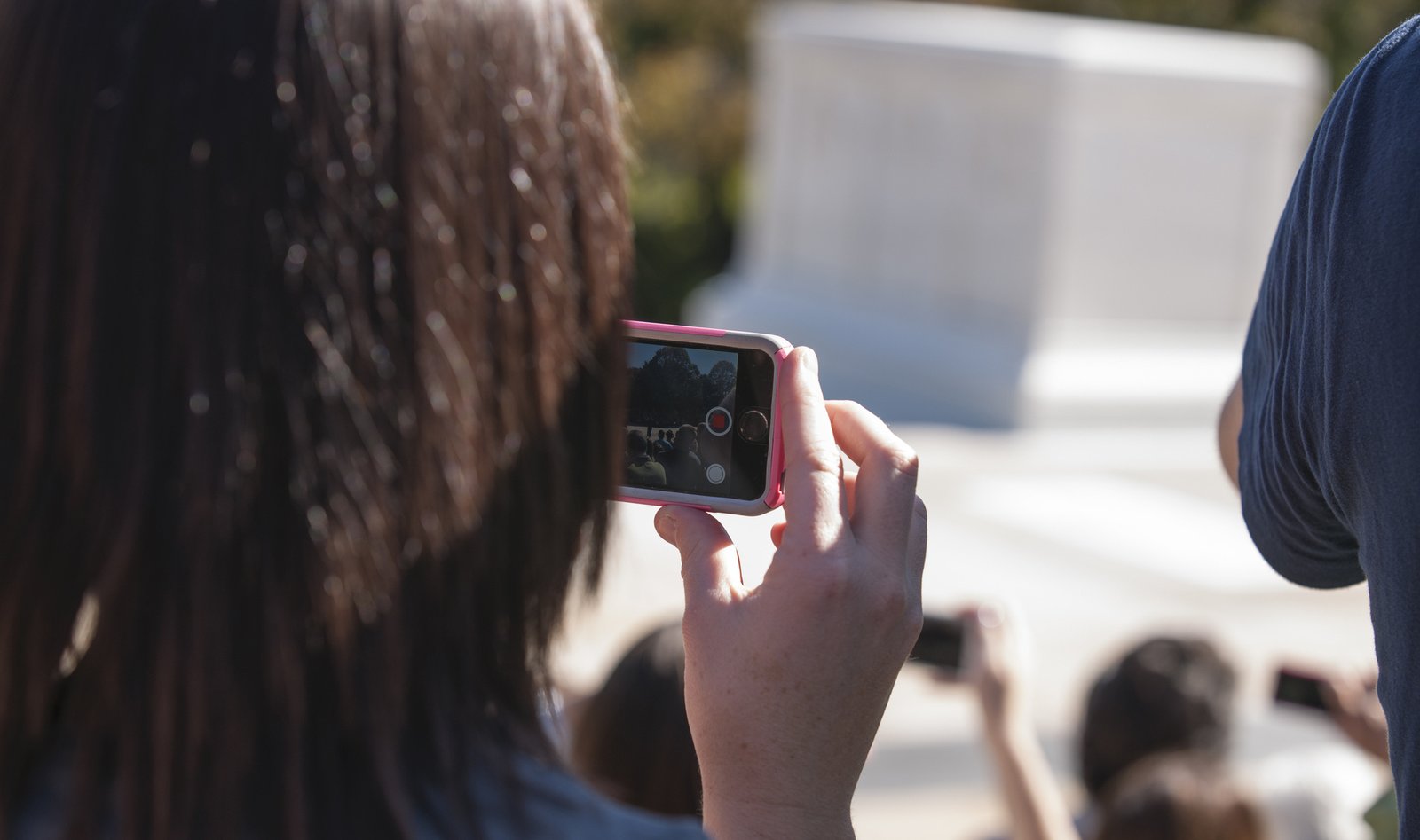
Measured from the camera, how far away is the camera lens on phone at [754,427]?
4.21 feet

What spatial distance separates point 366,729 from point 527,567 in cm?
15

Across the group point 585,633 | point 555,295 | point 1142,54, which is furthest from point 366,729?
point 1142,54

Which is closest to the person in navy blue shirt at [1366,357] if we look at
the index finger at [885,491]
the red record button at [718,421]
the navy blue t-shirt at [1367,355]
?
the navy blue t-shirt at [1367,355]

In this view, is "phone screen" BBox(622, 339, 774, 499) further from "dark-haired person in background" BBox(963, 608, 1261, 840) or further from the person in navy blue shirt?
"dark-haired person in background" BBox(963, 608, 1261, 840)

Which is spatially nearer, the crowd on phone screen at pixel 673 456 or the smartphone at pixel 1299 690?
the crowd on phone screen at pixel 673 456

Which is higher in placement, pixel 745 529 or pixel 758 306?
pixel 745 529

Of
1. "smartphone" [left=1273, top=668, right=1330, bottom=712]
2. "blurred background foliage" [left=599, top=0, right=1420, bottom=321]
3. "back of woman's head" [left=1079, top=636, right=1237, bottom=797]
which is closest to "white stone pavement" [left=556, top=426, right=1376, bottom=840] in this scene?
"back of woman's head" [left=1079, top=636, right=1237, bottom=797]

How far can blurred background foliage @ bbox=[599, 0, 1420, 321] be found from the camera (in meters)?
16.7

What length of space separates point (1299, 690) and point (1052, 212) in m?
8.39

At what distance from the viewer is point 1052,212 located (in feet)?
34.8

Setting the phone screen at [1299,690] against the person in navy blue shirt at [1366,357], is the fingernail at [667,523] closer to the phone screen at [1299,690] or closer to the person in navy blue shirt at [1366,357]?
the person in navy blue shirt at [1366,357]

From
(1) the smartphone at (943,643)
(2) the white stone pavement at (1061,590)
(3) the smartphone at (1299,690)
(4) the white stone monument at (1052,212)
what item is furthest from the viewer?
(4) the white stone monument at (1052,212)

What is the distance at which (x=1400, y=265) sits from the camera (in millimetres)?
1119

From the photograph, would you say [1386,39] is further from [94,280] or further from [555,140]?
[94,280]
